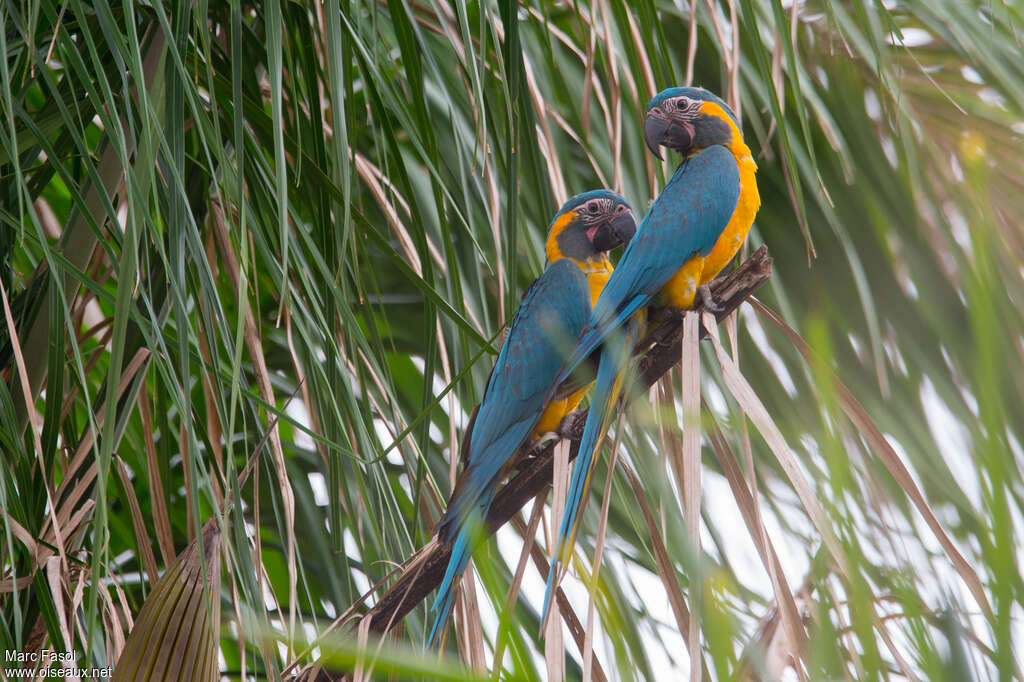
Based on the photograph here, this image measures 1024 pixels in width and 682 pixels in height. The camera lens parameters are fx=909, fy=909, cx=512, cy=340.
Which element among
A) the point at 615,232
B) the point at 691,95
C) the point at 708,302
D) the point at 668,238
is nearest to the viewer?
the point at 708,302

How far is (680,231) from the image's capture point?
3.03 ft

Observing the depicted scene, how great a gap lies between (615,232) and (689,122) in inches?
6.9

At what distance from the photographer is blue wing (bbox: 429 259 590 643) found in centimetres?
80

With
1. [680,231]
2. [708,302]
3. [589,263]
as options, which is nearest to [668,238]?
[680,231]

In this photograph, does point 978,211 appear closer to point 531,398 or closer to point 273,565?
point 531,398

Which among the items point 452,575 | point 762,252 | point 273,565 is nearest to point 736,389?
point 762,252

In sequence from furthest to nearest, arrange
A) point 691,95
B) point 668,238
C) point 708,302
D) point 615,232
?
1. point 615,232
2. point 691,95
3. point 668,238
4. point 708,302

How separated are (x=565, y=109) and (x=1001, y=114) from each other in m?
0.59

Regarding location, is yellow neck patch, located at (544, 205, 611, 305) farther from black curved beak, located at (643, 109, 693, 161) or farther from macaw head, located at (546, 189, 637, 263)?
black curved beak, located at (643, 109, 693, 161)

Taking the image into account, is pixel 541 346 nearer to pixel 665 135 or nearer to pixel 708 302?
pixel 665 135

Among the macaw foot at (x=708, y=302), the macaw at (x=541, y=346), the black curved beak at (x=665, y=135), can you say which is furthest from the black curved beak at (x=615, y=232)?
the macaw foot at (x=708, y=302)

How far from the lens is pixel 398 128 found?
4.47ft

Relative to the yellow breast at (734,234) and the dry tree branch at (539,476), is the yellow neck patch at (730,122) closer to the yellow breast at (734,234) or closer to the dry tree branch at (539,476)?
the yellow breast at (734,234)

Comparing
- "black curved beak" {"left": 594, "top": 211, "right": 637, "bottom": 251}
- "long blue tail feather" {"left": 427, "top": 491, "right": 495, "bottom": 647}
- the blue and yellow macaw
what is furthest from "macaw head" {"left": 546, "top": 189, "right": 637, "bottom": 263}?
"long blue tail feather" {"left": 427, "top": 491, "right": 495, "bottom": 647}
